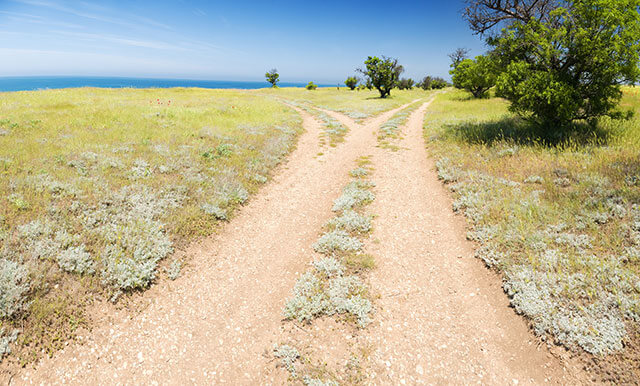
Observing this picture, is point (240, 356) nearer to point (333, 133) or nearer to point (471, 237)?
point (471, 237)

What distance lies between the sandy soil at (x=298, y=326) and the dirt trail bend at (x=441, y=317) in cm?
2

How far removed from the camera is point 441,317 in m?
5.60

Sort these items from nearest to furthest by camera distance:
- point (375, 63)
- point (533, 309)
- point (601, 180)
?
point (533, 309) → point (601, 180) → point (375, 63)

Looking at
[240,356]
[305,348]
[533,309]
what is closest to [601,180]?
[533,309]

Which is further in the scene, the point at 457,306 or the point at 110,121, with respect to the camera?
the point at 110,121

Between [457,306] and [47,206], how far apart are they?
11.2 metres

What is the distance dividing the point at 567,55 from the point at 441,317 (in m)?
16.0

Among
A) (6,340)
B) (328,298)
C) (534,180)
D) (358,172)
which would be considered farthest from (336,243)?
(534,180)

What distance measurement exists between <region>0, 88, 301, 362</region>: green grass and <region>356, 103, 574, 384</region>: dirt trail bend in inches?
223

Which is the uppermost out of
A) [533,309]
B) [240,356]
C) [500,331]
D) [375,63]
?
[375,63]

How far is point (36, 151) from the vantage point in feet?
37.3

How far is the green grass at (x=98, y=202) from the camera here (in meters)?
5.39

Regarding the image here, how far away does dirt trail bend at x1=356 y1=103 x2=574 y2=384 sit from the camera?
4.60m

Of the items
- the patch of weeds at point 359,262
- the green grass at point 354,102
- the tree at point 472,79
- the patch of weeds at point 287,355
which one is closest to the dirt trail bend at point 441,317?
the patch of weeds at point 359,262
